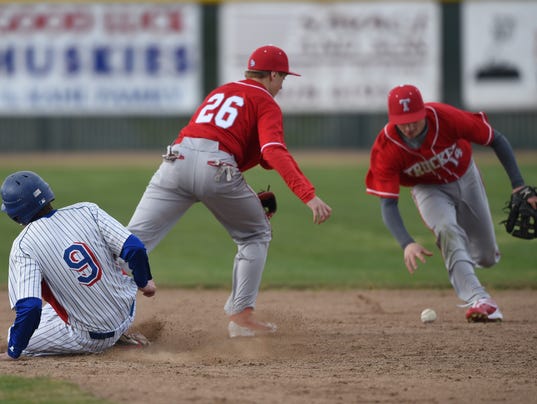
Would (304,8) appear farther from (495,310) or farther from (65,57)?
(495,310)

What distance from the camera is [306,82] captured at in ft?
66.9

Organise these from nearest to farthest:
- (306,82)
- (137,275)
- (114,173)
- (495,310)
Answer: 1. (137,275)
2. (495,310)
3. (114,173)
4. (306,82)

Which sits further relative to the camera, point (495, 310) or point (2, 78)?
point (2, 78)

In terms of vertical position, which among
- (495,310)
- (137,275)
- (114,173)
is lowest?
(114,173)

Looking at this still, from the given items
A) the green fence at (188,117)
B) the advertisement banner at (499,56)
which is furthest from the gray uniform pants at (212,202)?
the advertisement banner at (499,56)

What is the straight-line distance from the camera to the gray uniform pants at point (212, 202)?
603 centimetres

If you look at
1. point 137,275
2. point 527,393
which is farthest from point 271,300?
point 527,393

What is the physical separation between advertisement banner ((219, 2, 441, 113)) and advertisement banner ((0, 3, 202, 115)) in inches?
39.0

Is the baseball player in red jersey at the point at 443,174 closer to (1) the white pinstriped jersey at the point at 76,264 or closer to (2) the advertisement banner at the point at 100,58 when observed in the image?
(1) the white pinstriped jersey at the point at 76,264

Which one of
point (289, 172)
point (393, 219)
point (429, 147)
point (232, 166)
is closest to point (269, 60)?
point (232, 166)

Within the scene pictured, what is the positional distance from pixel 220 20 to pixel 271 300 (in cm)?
1354

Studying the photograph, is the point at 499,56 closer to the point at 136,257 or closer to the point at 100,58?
the point at 100,58

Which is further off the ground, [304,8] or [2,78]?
[304,8]

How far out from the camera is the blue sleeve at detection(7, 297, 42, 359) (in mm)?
5121
